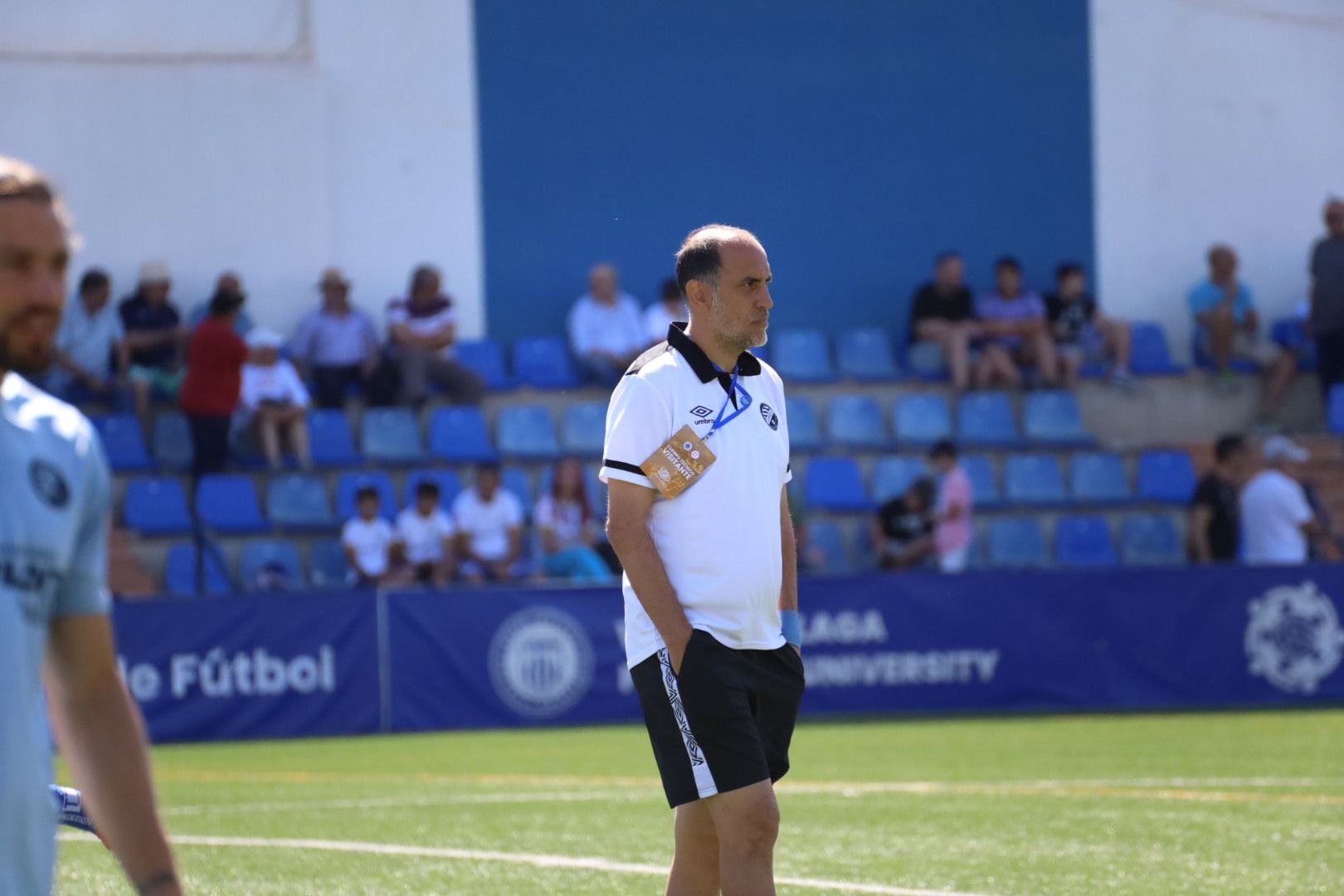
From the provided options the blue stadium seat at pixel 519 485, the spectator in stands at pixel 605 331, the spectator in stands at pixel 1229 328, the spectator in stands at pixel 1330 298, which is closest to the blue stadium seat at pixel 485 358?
the spectator in stands at pixel 605 331

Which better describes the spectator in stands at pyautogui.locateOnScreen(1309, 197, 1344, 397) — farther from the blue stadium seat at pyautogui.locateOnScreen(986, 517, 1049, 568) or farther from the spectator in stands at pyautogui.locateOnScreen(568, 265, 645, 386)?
the spectator in stands at pyautogui.locateOnScreen(568, 265, 645, 386)

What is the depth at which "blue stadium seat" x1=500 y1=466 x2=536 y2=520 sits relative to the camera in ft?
61.3

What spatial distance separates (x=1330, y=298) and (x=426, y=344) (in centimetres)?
968

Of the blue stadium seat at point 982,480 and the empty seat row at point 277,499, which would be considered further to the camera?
the blue stadium seat at point 982,480

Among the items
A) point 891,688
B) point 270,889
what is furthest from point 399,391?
point 270,889

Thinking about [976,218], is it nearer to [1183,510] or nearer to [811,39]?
[811,39]

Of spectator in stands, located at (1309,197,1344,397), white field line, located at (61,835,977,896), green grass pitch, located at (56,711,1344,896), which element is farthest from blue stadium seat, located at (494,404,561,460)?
white field line, located at (61,835,977,896)

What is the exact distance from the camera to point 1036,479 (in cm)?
2020

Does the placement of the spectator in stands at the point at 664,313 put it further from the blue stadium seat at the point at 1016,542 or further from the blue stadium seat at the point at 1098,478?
the blue stadium seat at the point at 1098,478

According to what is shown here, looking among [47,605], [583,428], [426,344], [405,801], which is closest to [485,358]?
[426,344]

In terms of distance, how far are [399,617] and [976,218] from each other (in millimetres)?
10359

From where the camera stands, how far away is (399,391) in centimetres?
1939

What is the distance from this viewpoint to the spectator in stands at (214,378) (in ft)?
56.4

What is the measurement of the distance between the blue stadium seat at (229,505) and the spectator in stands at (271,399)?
521 millimetres
